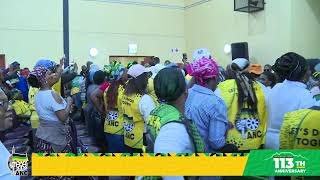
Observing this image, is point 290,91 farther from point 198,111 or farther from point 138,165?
point 138,165

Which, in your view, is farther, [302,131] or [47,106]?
[47,106]

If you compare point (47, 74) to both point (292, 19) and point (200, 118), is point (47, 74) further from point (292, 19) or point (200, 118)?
point (292, 19)

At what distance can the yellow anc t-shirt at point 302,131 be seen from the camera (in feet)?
6.76

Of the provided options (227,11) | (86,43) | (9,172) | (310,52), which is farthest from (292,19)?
(9,172)

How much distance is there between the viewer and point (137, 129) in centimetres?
→ 388

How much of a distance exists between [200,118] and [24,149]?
4.62m

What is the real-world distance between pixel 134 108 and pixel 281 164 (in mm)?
2197

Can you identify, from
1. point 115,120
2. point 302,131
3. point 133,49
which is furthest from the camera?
point 133,49

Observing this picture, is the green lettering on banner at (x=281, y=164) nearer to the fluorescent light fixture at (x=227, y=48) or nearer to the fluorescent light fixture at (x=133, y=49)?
the fluorescent light fixture at (x=227, y=48)

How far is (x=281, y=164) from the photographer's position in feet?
5.96

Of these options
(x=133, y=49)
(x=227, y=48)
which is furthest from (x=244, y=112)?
(x=133, y=49)

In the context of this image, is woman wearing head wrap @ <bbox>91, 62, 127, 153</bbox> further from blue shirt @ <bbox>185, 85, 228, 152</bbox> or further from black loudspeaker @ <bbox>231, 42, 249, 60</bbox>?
black loudspeaker @ <bbox>231, 42, 249, 60</bbox>

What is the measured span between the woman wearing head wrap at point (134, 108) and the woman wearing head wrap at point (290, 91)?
129 cm

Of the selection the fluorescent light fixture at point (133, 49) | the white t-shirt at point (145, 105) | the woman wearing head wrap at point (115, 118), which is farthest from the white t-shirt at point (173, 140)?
the fluorescent light fixture at point (133, 49)
